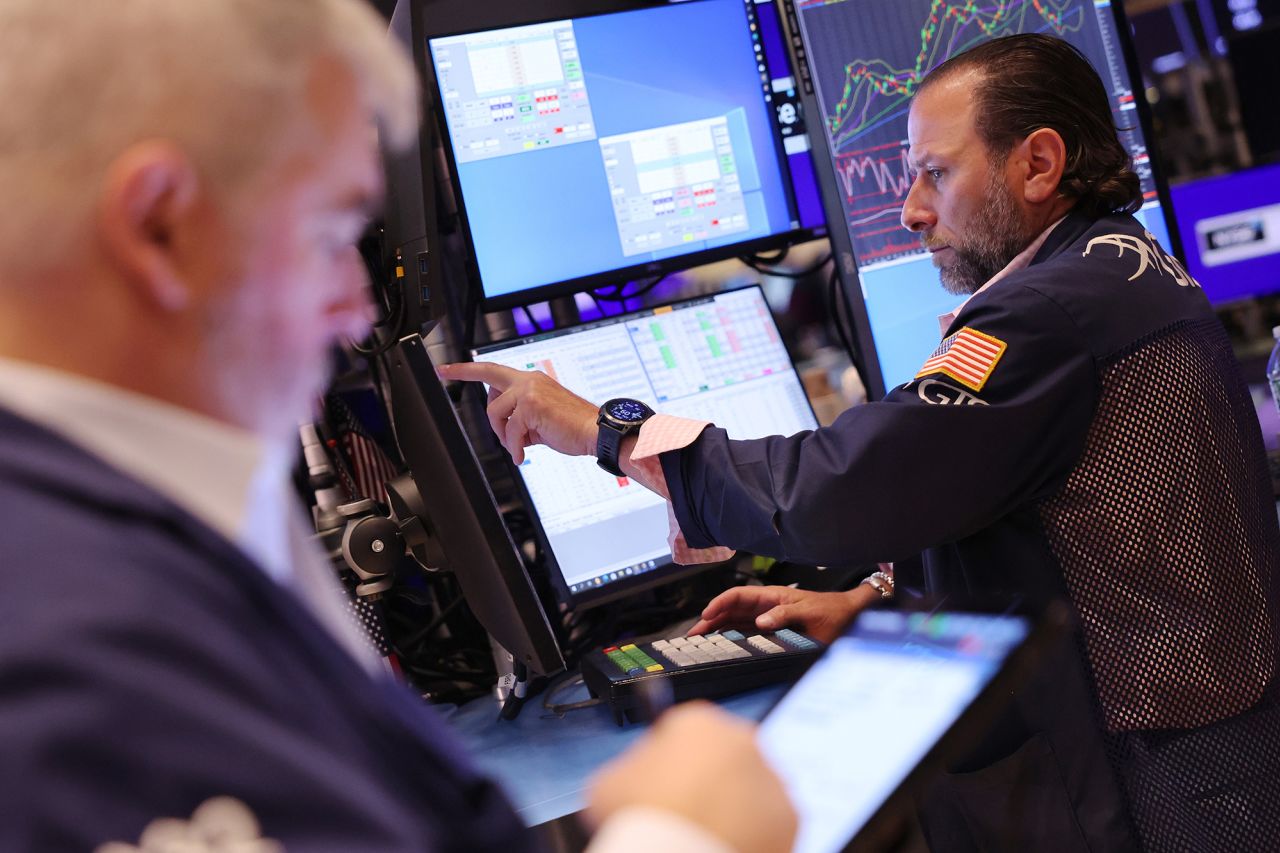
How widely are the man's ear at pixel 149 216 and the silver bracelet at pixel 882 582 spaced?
1.26m

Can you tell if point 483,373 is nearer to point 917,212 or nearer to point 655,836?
point 917,212

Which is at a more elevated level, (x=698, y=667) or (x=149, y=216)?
(x=149, y=216)

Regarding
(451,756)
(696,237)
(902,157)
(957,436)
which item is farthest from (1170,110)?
(451,756)

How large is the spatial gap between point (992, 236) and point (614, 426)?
53cm

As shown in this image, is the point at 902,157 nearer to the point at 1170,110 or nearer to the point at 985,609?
the point at 985,609

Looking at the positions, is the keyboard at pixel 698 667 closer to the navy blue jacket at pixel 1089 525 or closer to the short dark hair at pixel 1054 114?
the navy blue jacket at pixel 1089 525

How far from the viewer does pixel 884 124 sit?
6.17ft

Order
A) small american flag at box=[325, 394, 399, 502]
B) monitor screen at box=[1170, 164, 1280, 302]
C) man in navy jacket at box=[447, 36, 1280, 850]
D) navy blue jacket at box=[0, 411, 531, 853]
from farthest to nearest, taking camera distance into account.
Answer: monitor screen at box=[1170, 164, 1280, 302], small american flag at box=[325, 394, 399, 502], man in navy jacket at box=[447, 36, 1280, 850], navy blue jacket at box=[0, 411, 531, 853]

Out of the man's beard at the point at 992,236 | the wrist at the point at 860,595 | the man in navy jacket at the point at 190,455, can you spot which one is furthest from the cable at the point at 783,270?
the man in navy jacket at the point at 190,455

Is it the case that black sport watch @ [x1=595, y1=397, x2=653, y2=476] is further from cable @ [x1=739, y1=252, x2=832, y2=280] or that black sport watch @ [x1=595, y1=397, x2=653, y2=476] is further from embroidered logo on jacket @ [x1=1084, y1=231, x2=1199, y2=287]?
cable @ [x1=739, y1=252, x2=832, y2=280]

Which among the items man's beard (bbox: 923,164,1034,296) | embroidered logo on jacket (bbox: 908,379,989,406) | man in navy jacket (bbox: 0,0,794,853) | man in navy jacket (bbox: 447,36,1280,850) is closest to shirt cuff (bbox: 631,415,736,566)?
man in navy jacket (bbox: 447,36,1280,850)

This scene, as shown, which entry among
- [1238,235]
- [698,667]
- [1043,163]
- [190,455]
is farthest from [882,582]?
[1238,235]

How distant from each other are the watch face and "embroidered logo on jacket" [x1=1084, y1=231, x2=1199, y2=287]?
0.51m

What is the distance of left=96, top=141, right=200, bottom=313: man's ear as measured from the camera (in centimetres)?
39
